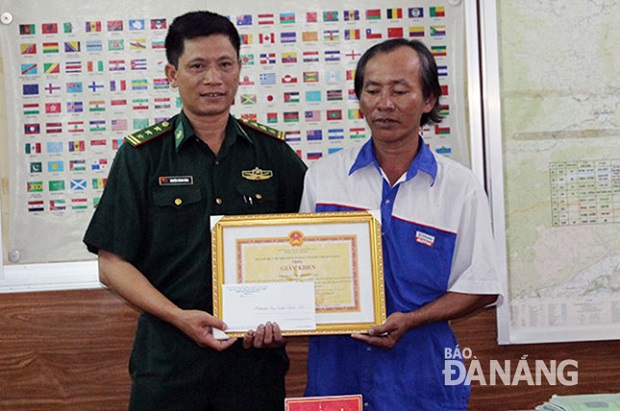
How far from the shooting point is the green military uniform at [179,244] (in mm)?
1837

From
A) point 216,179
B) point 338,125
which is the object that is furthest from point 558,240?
point 216,179

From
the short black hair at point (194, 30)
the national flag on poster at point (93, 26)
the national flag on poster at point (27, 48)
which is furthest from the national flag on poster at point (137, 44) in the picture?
the short black hair at point (194, 30)

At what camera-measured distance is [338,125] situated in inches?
104

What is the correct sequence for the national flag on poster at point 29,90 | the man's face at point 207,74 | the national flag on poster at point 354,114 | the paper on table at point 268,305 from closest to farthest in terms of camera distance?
the paper on table at point 268,305, the man's face at point 207,74, the national flag on poster at point 29,90, the national flag on poster at point 354,114

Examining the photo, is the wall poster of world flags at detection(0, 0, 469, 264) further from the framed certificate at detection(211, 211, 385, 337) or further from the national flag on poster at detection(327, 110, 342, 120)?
the framed certificate at detection(211, 211, 385, 337)

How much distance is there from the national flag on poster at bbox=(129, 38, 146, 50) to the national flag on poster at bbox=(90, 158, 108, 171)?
1.36ft

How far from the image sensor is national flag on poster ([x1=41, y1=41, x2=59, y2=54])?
2.55 meters

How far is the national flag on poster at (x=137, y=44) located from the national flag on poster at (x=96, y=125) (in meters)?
0.29

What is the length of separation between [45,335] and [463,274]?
5.04 feet

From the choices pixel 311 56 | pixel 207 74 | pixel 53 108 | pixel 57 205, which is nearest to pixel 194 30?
pixel 207 74

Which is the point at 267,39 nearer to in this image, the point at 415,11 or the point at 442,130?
the point at 415,11

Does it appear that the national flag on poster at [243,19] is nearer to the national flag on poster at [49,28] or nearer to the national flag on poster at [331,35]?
the national flag on poster at [331,35]

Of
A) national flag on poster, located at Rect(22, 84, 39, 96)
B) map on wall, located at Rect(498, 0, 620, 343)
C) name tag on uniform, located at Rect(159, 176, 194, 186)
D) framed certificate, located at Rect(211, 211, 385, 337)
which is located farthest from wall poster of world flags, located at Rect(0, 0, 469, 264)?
framed certificate, located at Rect(211, 211, 385, 337)

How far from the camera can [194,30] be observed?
189cm
